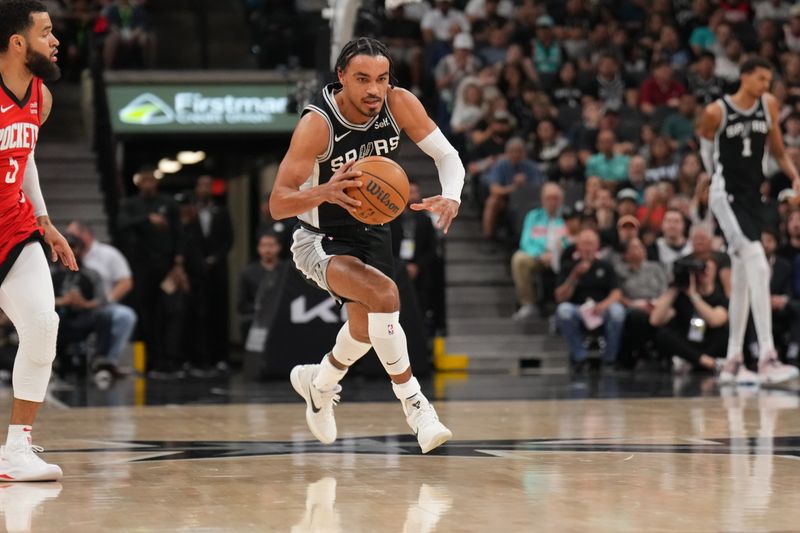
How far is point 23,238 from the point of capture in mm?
5398

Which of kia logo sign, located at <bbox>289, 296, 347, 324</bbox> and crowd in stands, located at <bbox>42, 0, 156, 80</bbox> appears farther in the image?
crowd in stands, located at <bbox>42, 0, 156, 80</bbox>

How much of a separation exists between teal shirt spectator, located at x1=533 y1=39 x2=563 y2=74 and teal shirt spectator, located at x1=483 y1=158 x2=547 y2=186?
2456 mm

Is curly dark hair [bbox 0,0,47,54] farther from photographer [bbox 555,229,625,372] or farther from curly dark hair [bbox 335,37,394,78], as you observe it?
photographer [bbox 555,229,625,372]

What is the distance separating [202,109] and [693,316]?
6936 millimetres

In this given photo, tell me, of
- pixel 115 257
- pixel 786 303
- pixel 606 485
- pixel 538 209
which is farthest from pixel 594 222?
pixel 606 485

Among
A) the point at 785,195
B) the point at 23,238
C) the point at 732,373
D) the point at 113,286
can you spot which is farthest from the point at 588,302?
the point at 23,238

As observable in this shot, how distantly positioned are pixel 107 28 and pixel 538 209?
19.6 feet

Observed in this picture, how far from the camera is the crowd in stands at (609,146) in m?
12.7

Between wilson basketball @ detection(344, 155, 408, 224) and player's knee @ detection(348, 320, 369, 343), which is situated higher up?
wilson basketball @ detection(344, 155, 408, 224)

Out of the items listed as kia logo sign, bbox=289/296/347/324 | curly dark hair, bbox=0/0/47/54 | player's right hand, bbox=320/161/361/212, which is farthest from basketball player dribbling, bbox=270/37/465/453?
kia logo sign, bbox=289/296/347/324

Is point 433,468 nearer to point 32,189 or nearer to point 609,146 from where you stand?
point 32,189

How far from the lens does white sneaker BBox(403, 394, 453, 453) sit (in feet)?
18.9

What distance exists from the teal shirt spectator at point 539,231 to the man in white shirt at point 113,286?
404 cm

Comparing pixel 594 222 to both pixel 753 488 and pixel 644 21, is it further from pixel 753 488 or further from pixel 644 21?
pixel 753 488
